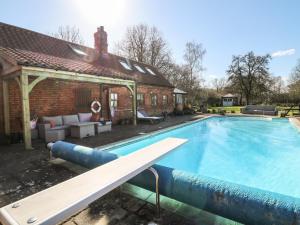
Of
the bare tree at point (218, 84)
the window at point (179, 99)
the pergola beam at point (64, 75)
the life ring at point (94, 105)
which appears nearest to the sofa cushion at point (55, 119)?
the life ring at point (94, 105)

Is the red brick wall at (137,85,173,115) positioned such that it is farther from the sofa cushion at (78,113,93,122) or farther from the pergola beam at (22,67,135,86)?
the pergola beam at (22,67,135,86)

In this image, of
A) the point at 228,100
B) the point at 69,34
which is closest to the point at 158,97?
the point at 69,34

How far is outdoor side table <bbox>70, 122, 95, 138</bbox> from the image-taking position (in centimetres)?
736

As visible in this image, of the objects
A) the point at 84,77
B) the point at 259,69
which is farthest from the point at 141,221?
the point at 259,69

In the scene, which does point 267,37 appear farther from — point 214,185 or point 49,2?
point 214,185

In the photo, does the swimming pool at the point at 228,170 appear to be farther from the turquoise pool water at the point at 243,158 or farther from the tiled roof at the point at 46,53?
the tiled roof at the point at 46,53

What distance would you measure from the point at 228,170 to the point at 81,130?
216 inches

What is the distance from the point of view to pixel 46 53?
30.7ft

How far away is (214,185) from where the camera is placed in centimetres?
220

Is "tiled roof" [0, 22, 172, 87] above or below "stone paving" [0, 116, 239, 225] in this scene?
above

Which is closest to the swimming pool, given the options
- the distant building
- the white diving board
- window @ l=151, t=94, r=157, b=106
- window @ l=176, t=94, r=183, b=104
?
the white diving board

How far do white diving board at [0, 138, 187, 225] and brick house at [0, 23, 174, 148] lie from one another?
480 centimetres

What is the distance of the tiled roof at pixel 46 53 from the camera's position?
6.29 metres

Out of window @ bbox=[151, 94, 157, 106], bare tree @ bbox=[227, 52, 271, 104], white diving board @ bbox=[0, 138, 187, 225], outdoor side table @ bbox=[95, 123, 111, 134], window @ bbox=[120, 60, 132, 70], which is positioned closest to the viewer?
white diving board @ bbox=[0, 138, 187, 225]
